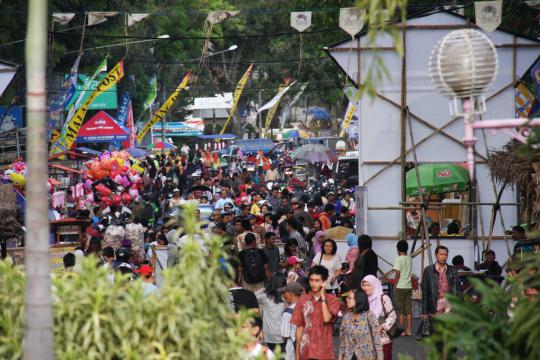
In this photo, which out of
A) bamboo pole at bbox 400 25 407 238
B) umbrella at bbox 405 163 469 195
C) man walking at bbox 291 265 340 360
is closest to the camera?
man walking at bbox 291 265 340 360

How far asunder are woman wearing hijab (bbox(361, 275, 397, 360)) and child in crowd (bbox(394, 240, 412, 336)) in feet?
11.0

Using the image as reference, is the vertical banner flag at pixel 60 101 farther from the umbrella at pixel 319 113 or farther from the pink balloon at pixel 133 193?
the umbrella at pixel 319 113

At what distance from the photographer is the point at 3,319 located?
26.4 feet

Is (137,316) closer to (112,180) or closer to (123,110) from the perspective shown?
(112,180)

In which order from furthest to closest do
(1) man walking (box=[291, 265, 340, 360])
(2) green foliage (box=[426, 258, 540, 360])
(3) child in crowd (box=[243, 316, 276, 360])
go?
1. (1) man walking (box=[291, 265, 340, 360])
2. (3) child in crowd (box=[243, 316, 276, 360])
3. (2) green foliage (box=[426, 258, 540, 360])

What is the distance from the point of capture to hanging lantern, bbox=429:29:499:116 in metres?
8.19

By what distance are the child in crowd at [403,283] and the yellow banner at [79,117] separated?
17.9 meters

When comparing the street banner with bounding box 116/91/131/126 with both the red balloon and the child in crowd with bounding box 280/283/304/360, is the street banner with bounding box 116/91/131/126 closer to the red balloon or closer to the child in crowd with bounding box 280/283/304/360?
the red balloon

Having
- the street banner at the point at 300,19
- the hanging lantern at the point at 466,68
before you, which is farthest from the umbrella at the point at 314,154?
the hanging lantern at the point at 466,68

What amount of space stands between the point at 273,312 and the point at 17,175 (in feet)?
40.4

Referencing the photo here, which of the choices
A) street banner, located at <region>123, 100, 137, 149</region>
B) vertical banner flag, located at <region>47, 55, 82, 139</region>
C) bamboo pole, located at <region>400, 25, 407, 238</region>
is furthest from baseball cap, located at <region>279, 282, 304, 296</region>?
street banner, located at <region>123, 100, 137, 149</region>

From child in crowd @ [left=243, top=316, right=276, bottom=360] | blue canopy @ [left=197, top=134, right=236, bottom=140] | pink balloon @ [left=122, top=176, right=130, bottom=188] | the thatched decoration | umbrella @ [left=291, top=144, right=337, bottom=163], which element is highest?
blue canopy @ [left=197, top=134, right=236, bottom=140]

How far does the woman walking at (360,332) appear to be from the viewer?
37.6 feet

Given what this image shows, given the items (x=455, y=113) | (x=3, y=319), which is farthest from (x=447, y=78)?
(x=3, y=319)
